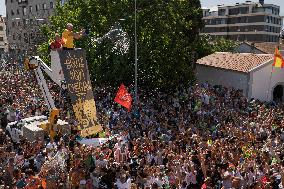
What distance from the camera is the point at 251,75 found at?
30188 millimetres

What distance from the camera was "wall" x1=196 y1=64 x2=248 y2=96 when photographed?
101 ft

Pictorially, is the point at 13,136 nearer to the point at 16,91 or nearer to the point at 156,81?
the point at 16,91

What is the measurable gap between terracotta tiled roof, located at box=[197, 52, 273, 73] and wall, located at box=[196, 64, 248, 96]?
1.26 feet

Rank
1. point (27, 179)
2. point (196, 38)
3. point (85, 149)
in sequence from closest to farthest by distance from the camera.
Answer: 1. point (27, 179)
2. point (85, 149)
3. point (196, 38)

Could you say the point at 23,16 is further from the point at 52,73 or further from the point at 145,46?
the point at 52,73

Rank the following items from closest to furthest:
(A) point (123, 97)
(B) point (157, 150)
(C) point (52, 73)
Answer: (B) point (157, 150)
(C) point (52, 73)
(A) point (123, 97)

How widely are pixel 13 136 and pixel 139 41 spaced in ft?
41.7

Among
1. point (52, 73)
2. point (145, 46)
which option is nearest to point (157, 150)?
point (52, 73)

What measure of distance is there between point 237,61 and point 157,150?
69.5 feet

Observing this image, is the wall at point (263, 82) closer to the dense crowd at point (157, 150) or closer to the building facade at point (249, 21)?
the dense crowd at point (157, 150)

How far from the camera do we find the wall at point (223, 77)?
3086cm

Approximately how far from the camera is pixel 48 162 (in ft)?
37.6

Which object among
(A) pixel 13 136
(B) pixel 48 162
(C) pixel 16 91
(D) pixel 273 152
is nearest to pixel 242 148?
(D) pixel 273 152

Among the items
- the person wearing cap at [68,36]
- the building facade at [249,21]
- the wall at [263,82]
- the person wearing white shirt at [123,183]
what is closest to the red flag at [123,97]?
the person wearing cap at [68,36]
